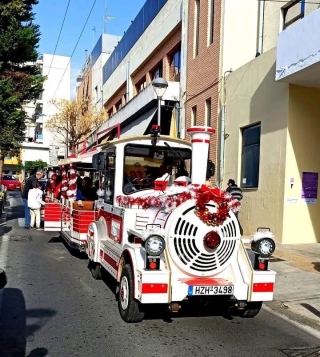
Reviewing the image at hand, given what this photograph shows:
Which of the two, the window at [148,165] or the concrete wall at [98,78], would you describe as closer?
the window at [148,165]

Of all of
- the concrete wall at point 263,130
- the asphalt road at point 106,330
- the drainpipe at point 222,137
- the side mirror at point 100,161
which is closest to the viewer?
the asphalt road at point 106,330

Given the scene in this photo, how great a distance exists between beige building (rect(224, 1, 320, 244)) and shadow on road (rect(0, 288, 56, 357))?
7.14m

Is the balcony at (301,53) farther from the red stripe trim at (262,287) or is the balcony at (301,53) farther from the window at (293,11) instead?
the red stripe trim at (262,287)

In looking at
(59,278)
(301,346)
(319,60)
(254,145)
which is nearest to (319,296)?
(301,346)

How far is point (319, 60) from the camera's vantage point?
9.14m

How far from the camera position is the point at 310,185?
11.3 m

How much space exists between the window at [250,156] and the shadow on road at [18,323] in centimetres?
812

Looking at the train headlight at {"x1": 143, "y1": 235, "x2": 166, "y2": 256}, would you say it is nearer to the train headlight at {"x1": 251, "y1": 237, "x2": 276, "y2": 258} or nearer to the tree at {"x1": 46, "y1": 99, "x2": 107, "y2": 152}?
the train headlight at {"x1": 251, "y1": 237, "x2": 276, "y2": 258}

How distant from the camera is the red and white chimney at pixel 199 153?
17.3ft

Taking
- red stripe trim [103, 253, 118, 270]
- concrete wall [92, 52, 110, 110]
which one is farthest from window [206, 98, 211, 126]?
concrete wall [92, 52, 110, 110]

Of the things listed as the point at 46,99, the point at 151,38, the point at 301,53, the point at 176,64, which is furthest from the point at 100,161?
the point at 46,99

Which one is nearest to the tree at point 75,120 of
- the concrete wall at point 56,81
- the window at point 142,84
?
the window at point 142,84

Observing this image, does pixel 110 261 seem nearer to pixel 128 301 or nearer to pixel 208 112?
pixel 128 301

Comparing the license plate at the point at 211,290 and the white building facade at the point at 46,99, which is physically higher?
the white building facade at the point at 46,99
